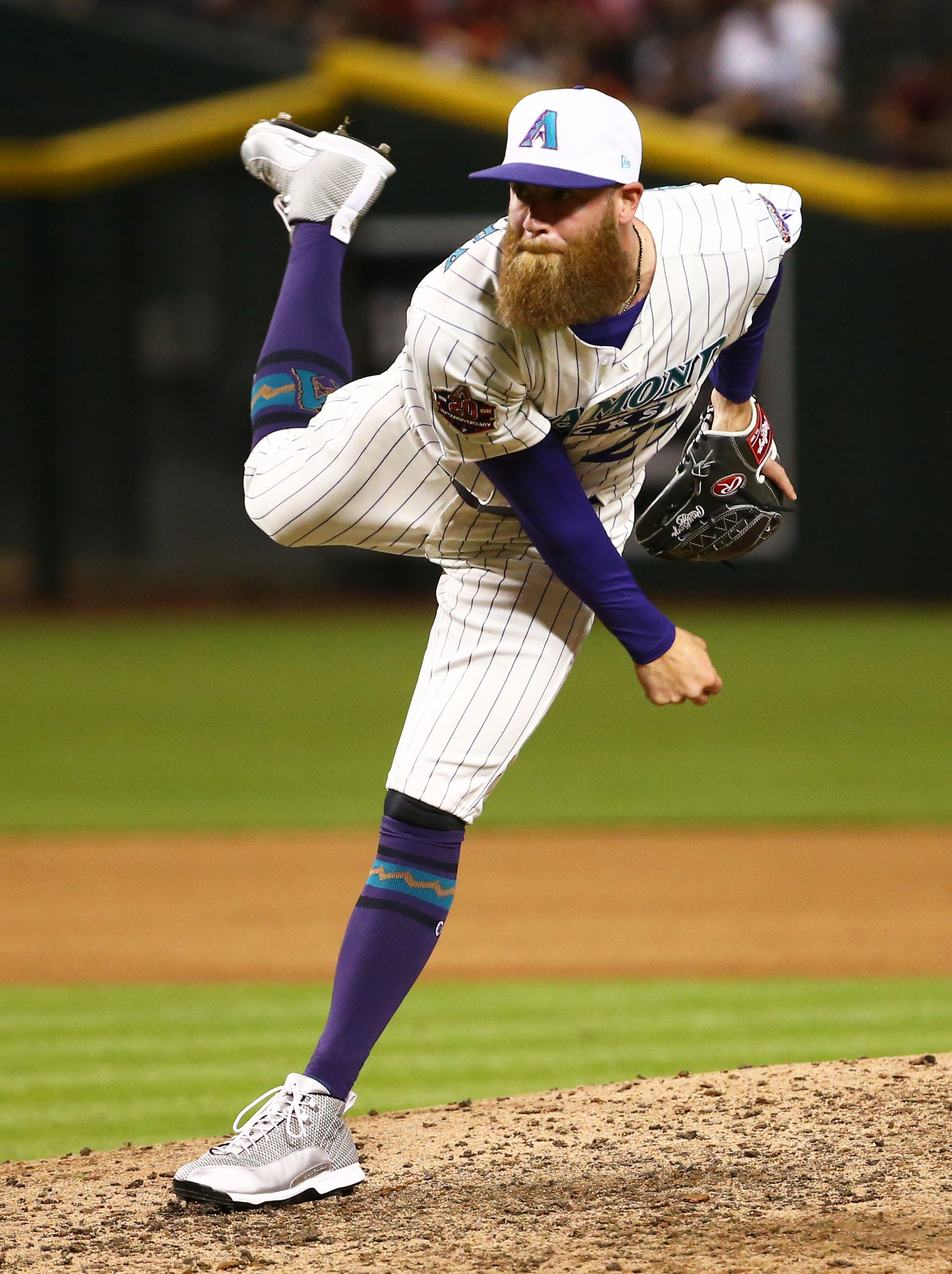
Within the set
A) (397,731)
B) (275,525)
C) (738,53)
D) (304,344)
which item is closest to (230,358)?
(738,53)

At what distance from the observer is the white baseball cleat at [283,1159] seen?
2.62m

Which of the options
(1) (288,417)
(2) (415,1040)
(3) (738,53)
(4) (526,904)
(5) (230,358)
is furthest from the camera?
(5) (230,358)

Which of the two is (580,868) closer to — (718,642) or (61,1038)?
(61,1038)

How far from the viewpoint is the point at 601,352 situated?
254cm

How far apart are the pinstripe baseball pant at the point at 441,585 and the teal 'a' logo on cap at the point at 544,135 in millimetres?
559

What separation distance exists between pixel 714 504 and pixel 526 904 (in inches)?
112

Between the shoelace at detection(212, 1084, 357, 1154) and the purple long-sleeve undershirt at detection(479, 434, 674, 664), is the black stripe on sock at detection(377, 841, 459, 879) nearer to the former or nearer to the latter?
the shoelace at detection(212, 1084, 357, 1154)

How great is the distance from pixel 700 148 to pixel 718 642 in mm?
4103

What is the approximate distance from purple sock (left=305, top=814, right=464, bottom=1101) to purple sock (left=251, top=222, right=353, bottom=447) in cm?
84

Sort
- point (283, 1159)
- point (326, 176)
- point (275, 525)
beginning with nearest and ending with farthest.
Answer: point (283, 1159) < point (275, 525) < point (326, 176)

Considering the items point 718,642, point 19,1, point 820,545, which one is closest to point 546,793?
point 718,642

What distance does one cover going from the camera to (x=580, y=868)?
6086 mm

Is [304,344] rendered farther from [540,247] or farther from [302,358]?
[540,247]

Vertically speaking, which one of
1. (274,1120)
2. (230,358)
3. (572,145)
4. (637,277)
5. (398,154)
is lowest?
(274,1120)
